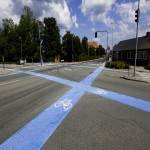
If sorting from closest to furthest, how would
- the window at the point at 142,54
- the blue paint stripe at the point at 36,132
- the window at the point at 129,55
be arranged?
the blue paint stripe at the point at 36,132, the window at the point at 142,54, the window at the point at 129,55

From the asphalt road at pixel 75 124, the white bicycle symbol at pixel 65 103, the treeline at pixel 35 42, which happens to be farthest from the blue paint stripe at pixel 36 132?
the treeline at pixel 35 42

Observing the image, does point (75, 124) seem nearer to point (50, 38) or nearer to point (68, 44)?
point (50, 38)

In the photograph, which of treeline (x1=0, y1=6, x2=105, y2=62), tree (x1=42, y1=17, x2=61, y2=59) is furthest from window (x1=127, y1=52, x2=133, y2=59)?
tree (x1=42, y1=17, x2=61, y2=59)

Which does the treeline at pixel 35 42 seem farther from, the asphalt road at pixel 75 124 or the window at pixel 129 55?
the asphalt road at pixel 75 124

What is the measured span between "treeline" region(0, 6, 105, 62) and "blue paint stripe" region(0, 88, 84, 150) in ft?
174

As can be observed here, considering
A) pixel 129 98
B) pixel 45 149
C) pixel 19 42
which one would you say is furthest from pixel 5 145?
pixel 19 42

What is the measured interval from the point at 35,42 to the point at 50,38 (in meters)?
6.55

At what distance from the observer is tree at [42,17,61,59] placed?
194 feet

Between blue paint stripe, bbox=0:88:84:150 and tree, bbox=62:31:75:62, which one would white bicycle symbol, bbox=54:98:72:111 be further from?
tree, bbox=62:31:75:62

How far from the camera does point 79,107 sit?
6375mm

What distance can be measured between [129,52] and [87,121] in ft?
118

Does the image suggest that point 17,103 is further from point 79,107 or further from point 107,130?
point 107,130

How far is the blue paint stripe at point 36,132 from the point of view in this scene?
372 centimetres

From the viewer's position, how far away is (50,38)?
59.3 meters
